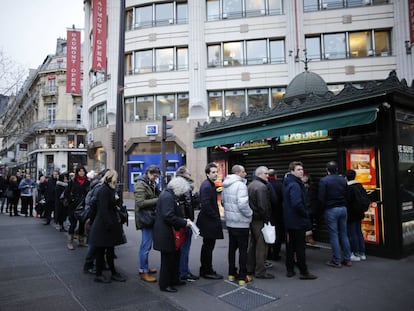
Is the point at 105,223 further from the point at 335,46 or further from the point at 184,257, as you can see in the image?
the point at 335,46

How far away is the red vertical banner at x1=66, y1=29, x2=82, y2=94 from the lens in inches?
1045

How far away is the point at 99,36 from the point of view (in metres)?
22.8

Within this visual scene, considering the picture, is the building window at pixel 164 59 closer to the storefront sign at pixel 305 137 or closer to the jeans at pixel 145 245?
the storefront sign at pixel 305 137

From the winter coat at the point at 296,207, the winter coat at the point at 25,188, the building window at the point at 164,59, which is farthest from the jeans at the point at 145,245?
the building window at the point at 164,59

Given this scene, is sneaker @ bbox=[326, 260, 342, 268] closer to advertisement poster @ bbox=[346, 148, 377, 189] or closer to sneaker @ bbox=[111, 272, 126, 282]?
advertisement poster @ bbox=[346, 148, 377, 189]

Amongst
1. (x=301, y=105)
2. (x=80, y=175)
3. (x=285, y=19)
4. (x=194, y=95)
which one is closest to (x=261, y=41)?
(x=285, y=19)

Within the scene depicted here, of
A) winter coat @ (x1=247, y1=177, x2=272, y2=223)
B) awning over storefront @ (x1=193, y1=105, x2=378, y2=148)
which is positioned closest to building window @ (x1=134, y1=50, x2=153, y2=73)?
awning over storefront @ (x1=193, y1=105, x2=378, y2=148)

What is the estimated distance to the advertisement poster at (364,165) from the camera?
6828 millimetres

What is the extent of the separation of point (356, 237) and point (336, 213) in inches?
35.0

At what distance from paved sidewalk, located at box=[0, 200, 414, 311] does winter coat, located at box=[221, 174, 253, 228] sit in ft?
3.21

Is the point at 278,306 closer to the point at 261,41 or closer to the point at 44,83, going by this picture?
the point at 261,41

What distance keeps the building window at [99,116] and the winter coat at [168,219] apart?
70.8 feet

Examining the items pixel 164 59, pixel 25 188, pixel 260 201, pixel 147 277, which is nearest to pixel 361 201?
pixel 260 201

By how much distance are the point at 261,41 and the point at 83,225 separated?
59.6ft
